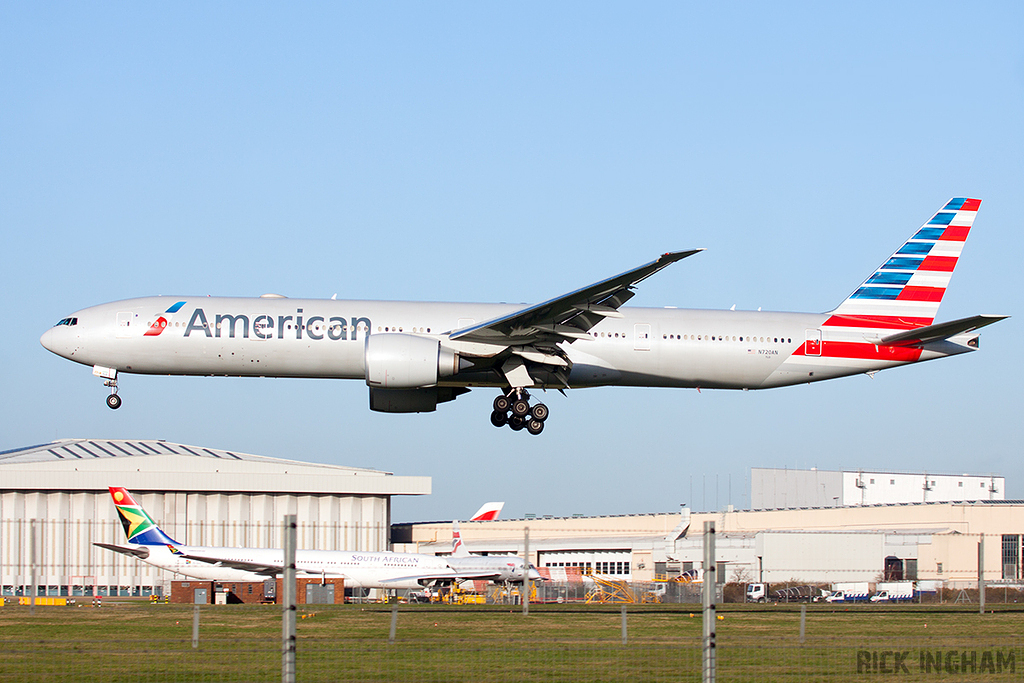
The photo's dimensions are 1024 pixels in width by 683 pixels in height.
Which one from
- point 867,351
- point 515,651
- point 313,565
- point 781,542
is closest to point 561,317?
point 867,351

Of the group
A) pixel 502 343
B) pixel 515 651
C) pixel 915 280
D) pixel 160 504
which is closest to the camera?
pixel 515 651

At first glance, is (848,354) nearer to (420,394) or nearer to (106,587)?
(420,394)

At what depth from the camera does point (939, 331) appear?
34.9 metres

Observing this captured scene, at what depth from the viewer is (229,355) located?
3409 cm

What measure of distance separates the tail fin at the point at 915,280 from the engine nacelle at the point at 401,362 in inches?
510

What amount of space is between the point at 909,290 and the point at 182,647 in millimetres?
27427

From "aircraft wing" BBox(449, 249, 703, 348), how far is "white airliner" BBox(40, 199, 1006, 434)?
5cm

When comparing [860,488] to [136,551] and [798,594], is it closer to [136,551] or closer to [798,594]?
[798,594]

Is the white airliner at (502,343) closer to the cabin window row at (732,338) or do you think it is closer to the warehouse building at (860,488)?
the cabin window row at (732,338)

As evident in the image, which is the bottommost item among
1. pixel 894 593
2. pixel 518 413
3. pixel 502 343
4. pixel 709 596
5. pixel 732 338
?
pixel 894 593

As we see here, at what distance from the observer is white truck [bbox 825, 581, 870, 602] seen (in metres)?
47.0

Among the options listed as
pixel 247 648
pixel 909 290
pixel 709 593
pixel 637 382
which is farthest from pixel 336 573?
pixel 709 593

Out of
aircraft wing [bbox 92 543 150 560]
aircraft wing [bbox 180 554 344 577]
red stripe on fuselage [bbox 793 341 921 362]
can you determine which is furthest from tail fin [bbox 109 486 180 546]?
red stripe on fuselage [bbox 793 341 921 362]

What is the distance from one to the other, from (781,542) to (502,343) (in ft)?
92.1
